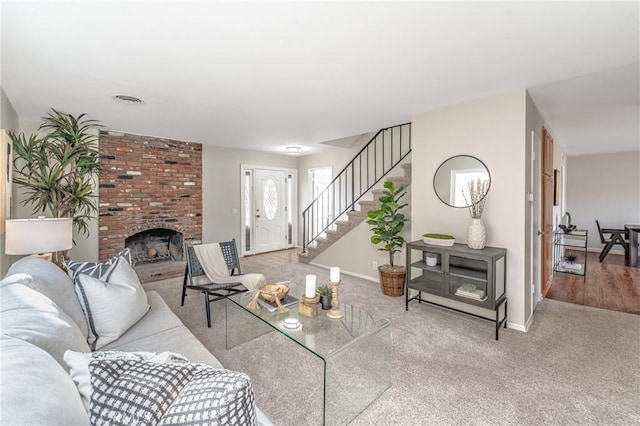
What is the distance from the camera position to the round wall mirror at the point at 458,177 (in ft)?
10.4

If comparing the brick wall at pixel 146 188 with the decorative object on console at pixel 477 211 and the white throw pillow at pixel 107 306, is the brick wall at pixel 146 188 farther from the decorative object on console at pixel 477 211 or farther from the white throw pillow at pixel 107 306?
the decorative object on console at pixel 477 211

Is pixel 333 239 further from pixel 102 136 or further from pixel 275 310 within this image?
pixel 102 136

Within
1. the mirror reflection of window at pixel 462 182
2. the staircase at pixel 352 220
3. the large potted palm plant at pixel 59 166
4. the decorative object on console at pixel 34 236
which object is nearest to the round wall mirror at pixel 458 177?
the mirror reflection of window at pixel 462 182

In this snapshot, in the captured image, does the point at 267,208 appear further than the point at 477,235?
Yes

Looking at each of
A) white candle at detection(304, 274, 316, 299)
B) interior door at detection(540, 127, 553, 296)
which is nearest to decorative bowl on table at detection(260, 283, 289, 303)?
white candle at detection(304, 274, 316, 299)

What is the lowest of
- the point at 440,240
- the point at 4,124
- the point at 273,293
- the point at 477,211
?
the point at 273,293

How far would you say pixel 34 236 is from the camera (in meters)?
2.34

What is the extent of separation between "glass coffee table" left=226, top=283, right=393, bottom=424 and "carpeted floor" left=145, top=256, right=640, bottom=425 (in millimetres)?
82

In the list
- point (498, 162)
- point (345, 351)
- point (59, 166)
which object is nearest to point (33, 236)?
point (59, 166)

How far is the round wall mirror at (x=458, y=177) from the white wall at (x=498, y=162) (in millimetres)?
61

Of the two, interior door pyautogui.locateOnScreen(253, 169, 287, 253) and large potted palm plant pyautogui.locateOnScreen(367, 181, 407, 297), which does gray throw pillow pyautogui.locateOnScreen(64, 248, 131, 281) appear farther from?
interior door pyautogui.locateOnScreen(253, 169, 287, 253)

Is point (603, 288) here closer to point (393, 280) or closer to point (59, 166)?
point (393, 280)

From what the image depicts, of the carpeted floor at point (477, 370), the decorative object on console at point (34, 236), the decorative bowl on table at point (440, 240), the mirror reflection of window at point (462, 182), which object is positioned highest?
the mirror reflection of window at point (462, 182)

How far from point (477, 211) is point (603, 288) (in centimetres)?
289
